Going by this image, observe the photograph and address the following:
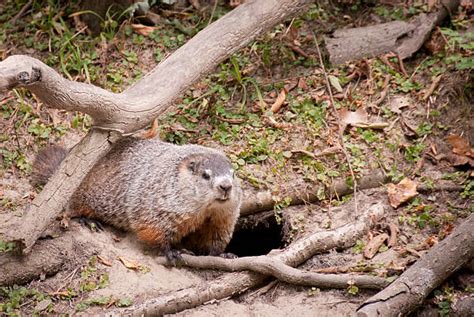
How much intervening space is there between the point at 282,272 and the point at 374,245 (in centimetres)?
93

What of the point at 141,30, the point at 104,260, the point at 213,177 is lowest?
the point at 104,260

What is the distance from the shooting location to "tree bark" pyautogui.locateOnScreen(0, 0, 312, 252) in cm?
552

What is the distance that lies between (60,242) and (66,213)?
1.63 ft

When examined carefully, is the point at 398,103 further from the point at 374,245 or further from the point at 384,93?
the point at 374,245

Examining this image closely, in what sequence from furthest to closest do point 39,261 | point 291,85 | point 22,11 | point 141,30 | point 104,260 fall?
point 22,11 → point 141,30 → point 291,85 → point 104,260 → point 39,261

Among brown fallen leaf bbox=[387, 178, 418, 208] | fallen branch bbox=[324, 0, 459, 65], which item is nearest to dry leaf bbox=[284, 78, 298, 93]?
fallen branch bbox=[324, 0, 459, 65]

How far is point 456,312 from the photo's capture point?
225 inches

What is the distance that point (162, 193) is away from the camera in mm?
6855

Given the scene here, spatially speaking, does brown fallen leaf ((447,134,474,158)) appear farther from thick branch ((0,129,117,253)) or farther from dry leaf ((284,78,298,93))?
thick branch ((0,129,117,253))

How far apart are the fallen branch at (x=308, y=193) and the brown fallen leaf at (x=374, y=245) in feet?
2.57

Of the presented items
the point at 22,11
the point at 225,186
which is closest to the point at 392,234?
the point at 225,186

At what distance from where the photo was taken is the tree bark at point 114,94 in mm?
5523

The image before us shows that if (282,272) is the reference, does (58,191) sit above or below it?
above

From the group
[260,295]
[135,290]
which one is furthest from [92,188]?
[260,295]
